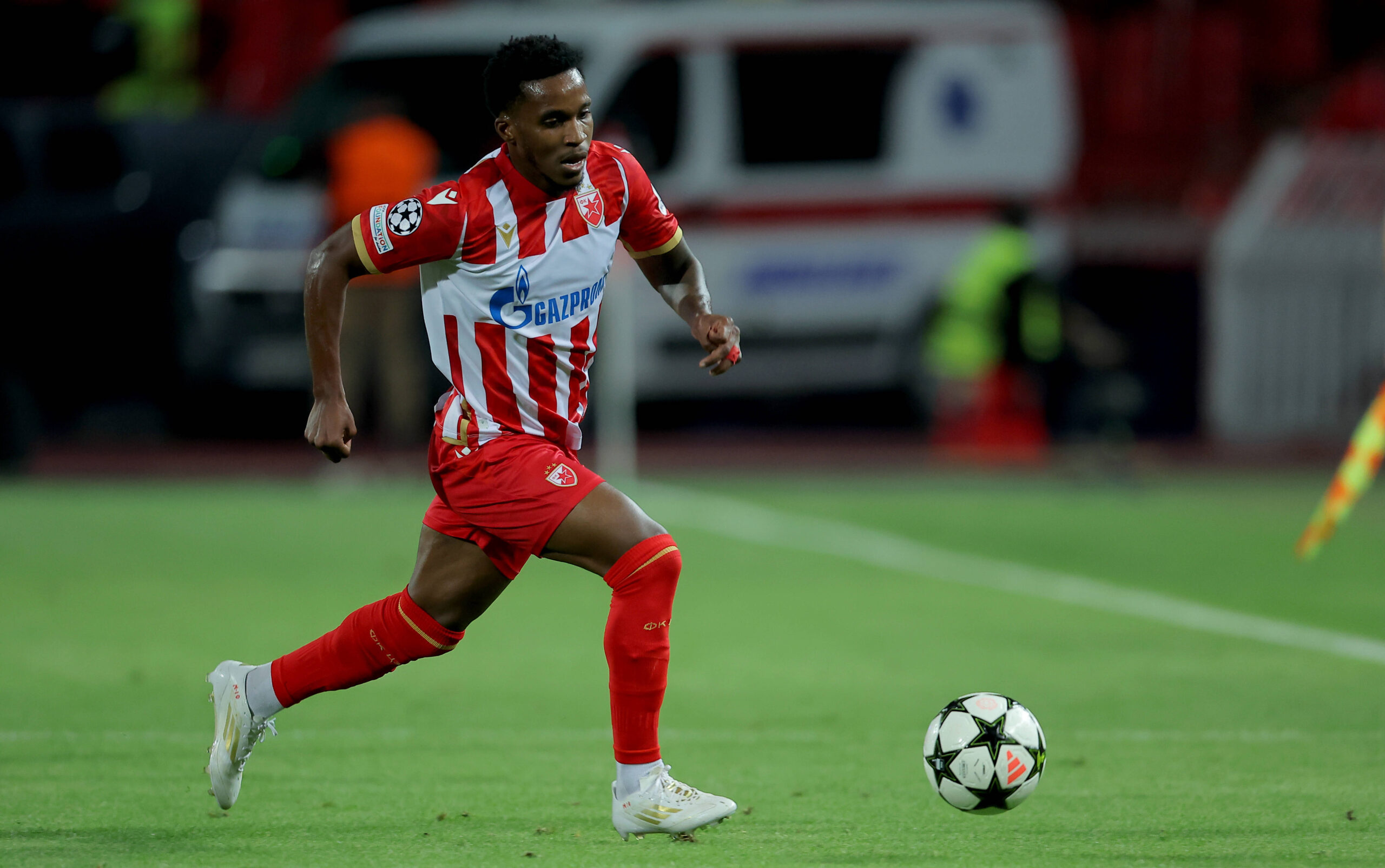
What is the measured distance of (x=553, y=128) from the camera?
4891mm

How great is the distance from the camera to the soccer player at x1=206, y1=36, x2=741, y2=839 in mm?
4879

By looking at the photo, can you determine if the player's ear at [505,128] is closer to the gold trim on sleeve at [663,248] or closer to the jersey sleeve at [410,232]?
the jersey sleeve at [410,232]

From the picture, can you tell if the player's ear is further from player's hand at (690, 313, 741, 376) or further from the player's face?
player's hand at (690, 313, 741, 376)

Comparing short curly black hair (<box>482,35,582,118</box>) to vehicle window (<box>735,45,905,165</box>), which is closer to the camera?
short curly black hair (<box>482,35,582,118</box>)

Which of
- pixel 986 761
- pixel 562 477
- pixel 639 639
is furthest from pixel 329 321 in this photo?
pixel 986 761

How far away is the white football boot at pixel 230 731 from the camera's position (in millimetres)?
5055

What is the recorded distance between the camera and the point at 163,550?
1088cm

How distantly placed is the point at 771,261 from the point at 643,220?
9.43m

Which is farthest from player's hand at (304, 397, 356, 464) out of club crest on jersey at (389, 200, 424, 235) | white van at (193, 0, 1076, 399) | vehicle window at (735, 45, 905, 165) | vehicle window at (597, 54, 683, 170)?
vehicle window at (735, 45, 905, 165)

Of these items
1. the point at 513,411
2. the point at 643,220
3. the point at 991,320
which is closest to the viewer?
the point at 513,411

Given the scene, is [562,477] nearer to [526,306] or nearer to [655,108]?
[526,306]

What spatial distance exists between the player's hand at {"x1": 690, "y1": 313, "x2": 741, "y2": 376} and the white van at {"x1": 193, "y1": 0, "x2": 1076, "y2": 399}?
29.7ft

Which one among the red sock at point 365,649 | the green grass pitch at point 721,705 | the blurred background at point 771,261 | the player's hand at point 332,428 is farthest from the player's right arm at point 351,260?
the blurred background at point 771,261

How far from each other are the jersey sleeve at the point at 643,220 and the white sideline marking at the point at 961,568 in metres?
3.77
